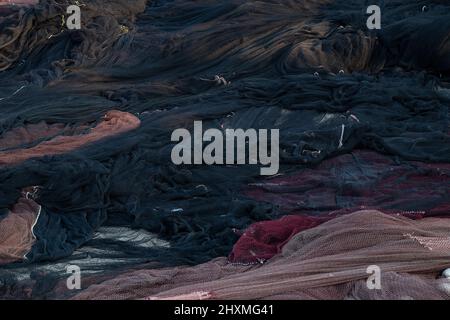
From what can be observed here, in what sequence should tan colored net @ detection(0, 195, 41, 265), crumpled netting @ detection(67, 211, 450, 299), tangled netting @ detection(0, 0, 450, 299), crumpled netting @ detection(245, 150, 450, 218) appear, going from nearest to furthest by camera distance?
crumpled netting @ detection(67, 211, 450, 299), tangled netting @ detection(0, 0, 450, 299), tan colored net @ detection(0, 195, 41, 265), crumpled netting @ detection(245, 150, 450, 218)

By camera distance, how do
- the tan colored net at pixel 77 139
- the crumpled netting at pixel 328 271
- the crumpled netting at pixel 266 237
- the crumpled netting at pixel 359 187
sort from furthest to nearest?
the tan colored net at pixel 77 139 < the crumpled netting at pixel 359 187 < the crumpled netting at pixel 266 237 < the crumpled netting at pixel 328 271

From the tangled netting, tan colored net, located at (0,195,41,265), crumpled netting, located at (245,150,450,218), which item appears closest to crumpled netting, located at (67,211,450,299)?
the tangled netting

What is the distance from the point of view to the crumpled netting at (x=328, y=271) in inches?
130

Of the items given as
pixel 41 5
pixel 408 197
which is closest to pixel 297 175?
pixel 408 197

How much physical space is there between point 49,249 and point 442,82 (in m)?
3.22

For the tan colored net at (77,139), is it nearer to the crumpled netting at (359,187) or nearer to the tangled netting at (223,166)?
the tangled netting at (223,166)

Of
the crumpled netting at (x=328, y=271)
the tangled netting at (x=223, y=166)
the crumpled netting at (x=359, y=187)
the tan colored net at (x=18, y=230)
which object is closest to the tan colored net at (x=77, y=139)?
the tangled netting at (x=223, y=166)

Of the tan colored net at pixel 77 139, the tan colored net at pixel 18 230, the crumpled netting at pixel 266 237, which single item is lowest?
the tan colored net at pixel 18 230

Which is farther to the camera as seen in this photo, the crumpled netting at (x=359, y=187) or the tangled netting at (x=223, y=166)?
the crumpled netting at (x=359, y=187)

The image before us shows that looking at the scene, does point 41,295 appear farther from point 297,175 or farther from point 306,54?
point 306,54

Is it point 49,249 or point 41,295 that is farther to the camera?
point 49,249

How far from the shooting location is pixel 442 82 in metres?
6.05

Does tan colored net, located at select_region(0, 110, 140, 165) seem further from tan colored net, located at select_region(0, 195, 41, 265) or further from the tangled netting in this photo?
tan colored net, located at select_region(0, 195, 41, 265)

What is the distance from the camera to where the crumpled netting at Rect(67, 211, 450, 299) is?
3.31 m
